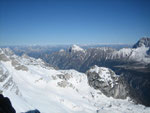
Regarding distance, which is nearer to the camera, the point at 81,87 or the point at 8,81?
the point at 8,81

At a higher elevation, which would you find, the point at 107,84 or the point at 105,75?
the point at 105,75

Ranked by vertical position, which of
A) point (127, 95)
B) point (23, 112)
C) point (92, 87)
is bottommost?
point (127, 95)

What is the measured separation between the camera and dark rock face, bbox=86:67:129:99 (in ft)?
364

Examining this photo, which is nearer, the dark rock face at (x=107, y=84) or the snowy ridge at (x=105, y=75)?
the dark rock face at (x=107, y=84)

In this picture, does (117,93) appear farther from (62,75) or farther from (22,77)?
(22,77)

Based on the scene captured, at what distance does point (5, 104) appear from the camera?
16156 mm

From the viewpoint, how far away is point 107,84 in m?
115

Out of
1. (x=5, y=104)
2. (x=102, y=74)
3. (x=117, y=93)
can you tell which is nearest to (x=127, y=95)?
(x=117, y=93)

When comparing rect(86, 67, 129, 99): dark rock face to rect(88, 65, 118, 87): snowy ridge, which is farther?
rect(88, 65, 118, 87): snowy ridge

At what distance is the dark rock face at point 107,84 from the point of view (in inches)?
4370

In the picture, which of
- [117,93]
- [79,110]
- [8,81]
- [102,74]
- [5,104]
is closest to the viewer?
[5,104]

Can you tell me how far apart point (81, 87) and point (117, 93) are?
104 ft

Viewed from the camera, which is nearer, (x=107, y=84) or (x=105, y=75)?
(x=107, y=84)

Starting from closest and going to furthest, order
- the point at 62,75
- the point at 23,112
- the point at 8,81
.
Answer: the point at 23,112
the point at 8,81
the point at 62,75
